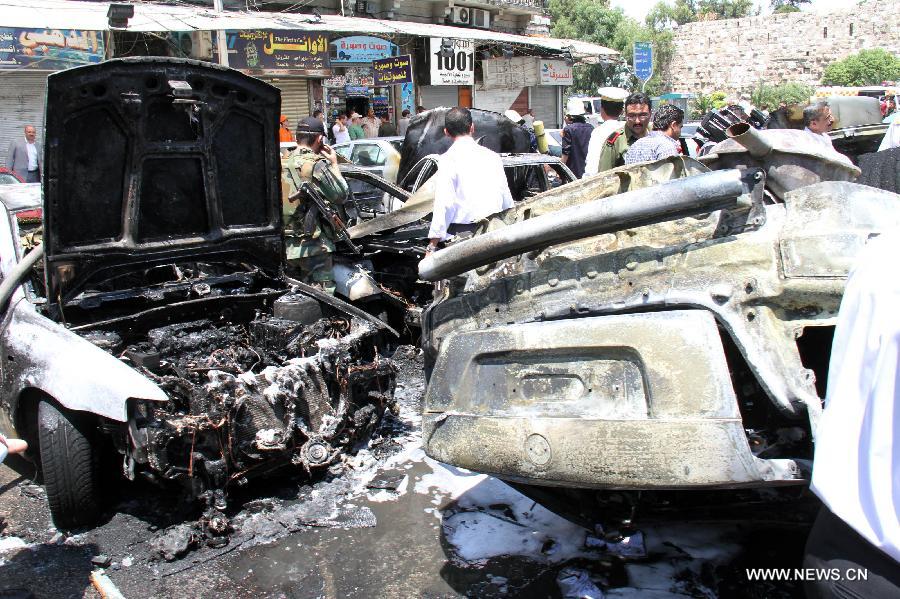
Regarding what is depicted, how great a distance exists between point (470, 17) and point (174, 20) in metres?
12.6

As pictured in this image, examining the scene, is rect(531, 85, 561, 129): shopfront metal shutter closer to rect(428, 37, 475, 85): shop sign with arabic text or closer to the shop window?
rect(428, 37, 475, 85): shop sign with arabic text

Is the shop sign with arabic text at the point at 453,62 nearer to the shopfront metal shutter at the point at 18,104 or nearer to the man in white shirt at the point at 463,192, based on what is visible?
the shopfront metal shutter at the point at 18,104

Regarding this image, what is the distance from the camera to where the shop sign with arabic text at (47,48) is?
41.8 feet

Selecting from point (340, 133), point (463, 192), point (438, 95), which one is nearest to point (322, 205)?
point (463, 192)

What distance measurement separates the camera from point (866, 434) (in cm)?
143

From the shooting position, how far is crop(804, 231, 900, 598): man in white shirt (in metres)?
1.39

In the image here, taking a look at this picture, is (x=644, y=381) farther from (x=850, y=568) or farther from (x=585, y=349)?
(x=850, y=568)

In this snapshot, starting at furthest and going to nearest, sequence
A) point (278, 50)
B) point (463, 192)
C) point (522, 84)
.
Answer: point (522, 84) → point (278, 50) → point (463, 192)


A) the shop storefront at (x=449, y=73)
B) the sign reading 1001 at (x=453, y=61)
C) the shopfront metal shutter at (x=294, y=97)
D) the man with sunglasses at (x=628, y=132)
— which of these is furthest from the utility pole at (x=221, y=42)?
the man with sunglasses at (x=628, y=132)

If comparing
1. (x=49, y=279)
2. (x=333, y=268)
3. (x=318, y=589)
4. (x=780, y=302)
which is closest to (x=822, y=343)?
(x=780, y=302)

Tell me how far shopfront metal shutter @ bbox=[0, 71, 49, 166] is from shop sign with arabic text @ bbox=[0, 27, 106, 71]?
0.76m

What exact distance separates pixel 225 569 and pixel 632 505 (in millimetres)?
1867

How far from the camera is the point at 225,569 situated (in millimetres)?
3479

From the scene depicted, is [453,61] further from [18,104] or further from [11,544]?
[11,544]
